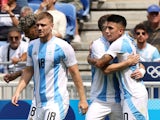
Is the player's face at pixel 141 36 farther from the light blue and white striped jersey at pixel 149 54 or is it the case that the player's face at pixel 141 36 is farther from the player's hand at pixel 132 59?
the player's hand at pixel 132 59

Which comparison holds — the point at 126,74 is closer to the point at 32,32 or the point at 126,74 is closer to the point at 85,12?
the point at 32,32

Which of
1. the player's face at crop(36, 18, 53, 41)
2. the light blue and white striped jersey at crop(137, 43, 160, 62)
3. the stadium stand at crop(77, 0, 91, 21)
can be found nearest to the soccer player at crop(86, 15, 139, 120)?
the player's face at crop(36, 18, 53, 41)

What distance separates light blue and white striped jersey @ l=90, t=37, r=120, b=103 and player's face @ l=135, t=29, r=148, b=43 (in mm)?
2501

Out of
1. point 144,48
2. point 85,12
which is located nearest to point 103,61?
point 144,48

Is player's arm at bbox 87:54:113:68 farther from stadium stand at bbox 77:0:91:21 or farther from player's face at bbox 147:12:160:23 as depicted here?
stadium stand at bbox 77:0:91:21

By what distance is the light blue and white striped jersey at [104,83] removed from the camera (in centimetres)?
787

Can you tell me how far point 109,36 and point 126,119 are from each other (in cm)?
99

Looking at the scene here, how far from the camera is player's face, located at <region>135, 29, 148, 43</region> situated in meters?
10.3

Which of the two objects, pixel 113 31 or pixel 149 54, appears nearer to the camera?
pixel 113 31

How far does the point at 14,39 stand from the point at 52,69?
12.8ft

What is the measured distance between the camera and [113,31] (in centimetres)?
768

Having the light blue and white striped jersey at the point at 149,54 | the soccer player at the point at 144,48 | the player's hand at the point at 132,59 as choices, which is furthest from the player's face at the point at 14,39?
the player's hand at the point at 132,59

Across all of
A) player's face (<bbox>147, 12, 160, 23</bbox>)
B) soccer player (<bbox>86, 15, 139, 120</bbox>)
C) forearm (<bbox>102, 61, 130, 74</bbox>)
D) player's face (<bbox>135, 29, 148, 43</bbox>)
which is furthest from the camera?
player's face (<bbox>147, 12, 160, 23</bbox>)

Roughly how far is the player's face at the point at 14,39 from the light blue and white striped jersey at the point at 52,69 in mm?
3745
